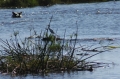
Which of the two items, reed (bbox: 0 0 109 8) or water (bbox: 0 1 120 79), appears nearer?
water (bbox: 0 1 120 79)

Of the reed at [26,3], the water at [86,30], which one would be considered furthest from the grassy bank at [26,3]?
the water at [86,30]

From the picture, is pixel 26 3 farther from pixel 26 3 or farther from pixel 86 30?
pixel 86 30

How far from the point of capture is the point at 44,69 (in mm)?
14961

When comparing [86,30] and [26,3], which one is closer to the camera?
[86,30]

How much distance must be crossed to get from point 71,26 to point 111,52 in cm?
1341

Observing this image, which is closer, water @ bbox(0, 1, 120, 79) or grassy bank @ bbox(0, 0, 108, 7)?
water @ bbox(0, 1, 120, 79)

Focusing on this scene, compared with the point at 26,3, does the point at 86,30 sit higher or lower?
higher

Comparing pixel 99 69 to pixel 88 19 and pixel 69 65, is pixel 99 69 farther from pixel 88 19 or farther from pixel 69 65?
pixel 88 19

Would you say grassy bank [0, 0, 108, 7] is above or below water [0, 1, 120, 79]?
below

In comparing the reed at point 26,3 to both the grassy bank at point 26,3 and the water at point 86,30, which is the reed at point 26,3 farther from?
the water at point 86,30

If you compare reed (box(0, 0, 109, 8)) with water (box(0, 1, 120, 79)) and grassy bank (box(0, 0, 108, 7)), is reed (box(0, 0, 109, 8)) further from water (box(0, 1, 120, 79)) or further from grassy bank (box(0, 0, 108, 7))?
water (box(0, 1, 120, 79))

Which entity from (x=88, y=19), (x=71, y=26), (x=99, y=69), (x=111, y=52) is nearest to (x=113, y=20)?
(x=88, y=19)

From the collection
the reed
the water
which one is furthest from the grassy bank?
the water

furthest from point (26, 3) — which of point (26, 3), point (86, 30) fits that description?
point (86, 30)
